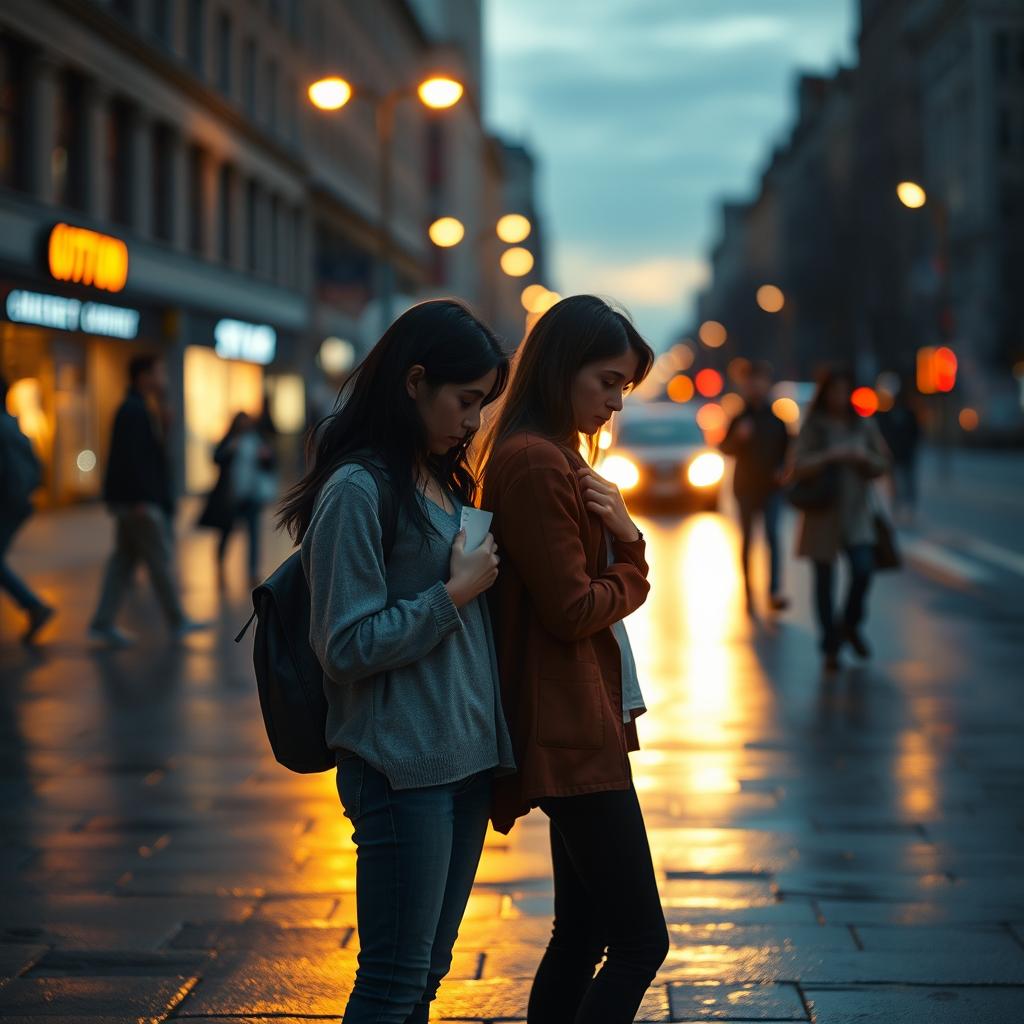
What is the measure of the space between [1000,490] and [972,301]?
176ft

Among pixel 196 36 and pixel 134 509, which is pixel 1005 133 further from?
pixel 134 509

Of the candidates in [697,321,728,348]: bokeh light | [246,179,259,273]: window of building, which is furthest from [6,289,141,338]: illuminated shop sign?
[697,321,728,348]: bokeh light

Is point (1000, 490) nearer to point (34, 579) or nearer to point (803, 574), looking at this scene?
point (803, 574)

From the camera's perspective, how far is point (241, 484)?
17156 mm

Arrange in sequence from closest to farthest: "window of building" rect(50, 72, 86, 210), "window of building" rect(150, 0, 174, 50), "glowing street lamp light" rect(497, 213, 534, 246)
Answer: "window of building" rect(50, 72, 86, 210) < "window of building" rect(150, 0, 174, 50) < "glowing street lamp light" rect(497, 213, 534, 246)

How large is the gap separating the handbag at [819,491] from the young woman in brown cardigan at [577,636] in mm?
7744

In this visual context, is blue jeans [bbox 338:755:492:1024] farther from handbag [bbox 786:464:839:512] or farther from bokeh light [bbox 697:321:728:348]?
bokeh light [bbox 697:321:728:348]

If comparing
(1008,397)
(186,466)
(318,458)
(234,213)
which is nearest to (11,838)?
(318,458)

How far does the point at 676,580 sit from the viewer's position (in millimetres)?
17250

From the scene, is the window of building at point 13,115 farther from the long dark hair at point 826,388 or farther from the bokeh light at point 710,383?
the bokeh light at point 710,383

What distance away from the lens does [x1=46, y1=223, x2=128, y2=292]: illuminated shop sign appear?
2592 centimetres

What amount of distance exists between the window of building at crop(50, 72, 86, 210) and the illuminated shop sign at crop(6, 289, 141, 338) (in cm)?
162

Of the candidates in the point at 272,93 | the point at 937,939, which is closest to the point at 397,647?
the point at 937,939

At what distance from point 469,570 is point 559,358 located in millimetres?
508
